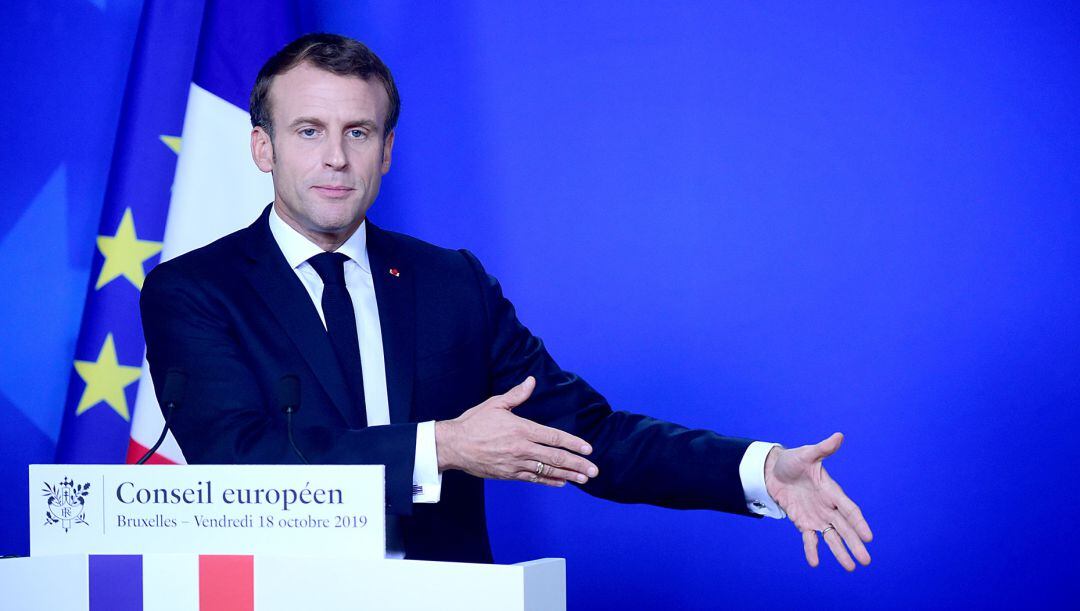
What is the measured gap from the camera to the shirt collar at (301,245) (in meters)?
2.39

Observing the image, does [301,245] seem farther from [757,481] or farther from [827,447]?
[827,447]

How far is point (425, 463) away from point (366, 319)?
0.60 meters

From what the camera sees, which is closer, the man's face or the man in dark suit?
the man in dark suit

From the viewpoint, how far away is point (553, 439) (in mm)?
1886

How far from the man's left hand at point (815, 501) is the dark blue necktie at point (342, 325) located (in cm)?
80

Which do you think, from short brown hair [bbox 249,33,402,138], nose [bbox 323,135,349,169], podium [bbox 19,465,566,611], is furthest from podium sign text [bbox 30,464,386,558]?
short brown hair [bbox 249,33,402,138]

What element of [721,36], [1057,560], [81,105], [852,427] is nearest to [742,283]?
[852,427]

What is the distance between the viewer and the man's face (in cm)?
238

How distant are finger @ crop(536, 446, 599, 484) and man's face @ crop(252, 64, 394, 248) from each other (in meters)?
0.78

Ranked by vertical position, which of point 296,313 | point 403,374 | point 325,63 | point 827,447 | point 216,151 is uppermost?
point 216,151

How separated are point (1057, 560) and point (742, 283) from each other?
1.18 meters

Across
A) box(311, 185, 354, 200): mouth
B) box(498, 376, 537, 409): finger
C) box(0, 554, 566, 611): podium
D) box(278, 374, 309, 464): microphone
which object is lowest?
box(0, 554, 566, 611): podium

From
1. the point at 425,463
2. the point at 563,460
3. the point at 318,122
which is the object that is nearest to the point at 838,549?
the point at 563,460

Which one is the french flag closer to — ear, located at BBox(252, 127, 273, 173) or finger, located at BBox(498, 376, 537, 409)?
ear, located at BBox(252, 127, 273, 173)
